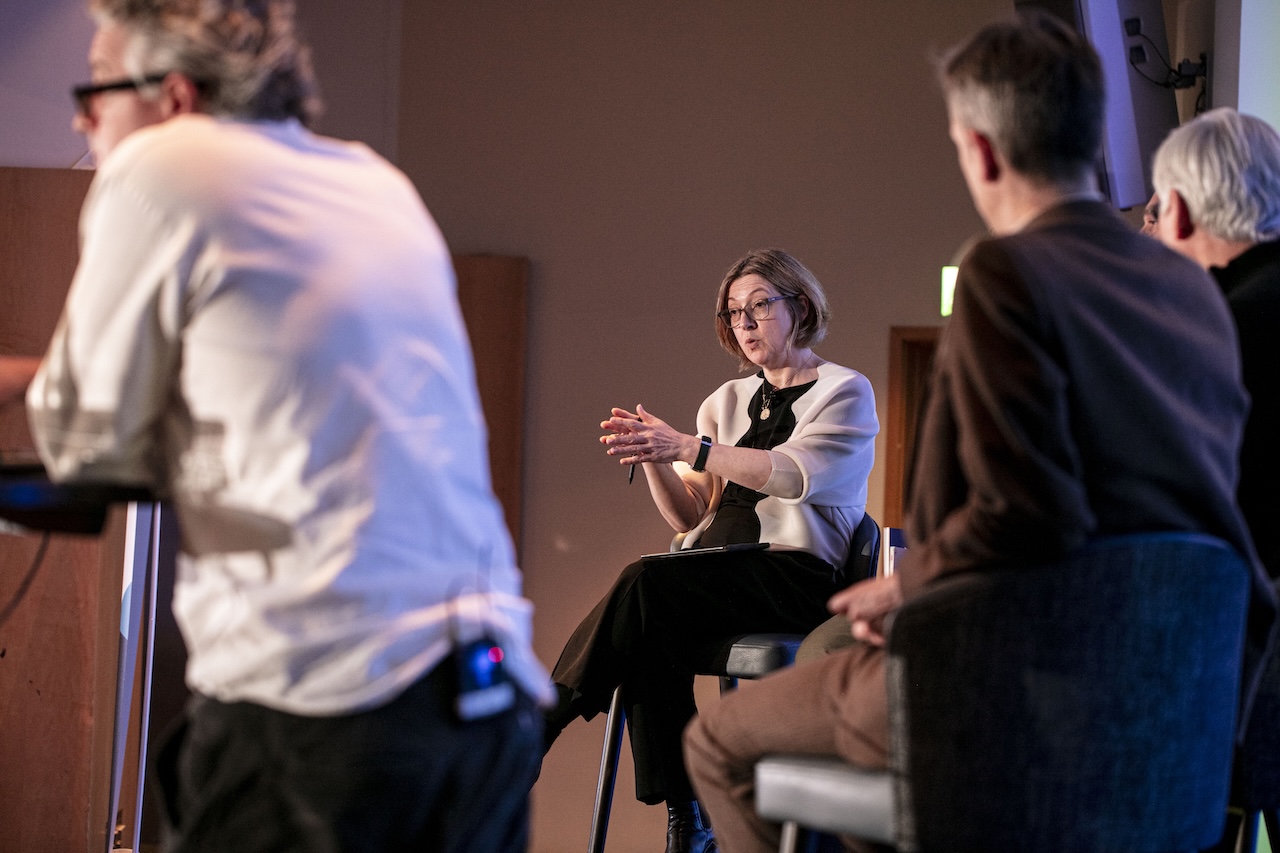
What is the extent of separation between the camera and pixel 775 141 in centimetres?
447

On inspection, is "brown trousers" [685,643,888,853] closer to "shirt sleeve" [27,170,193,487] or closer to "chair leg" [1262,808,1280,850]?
"chair leg" [1262,808,1280,850]

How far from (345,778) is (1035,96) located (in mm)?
989

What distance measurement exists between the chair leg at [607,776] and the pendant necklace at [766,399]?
0.76 meters

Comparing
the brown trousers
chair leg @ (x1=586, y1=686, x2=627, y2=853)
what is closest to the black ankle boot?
chair leg @ (x1=586, y1=686, x2=627, y2=853)

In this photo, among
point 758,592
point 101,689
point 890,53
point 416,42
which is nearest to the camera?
point 758,592

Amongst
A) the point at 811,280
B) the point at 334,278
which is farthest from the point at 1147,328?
the point at 811,280

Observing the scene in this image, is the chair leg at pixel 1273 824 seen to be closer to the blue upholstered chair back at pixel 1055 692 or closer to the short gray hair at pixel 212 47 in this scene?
the blue upholstered chair back at pixel 1055 692

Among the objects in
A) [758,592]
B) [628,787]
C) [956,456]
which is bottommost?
[628,787]

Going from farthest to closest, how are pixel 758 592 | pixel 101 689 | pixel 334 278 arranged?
pixel 101 689, pixel 758 592, pixel 334 278

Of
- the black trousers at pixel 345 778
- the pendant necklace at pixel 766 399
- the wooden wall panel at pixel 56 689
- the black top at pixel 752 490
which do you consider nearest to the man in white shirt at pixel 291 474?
the black trousers at pixel 345 778

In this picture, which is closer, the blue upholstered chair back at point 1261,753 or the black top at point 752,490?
the blue upholstered chair back at point 1261,753

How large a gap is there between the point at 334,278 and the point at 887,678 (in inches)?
26.4

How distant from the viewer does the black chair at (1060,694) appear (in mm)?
1211

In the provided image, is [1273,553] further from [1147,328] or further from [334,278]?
[334,278]
